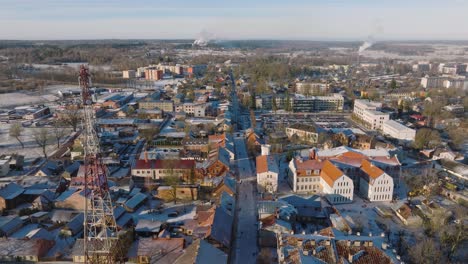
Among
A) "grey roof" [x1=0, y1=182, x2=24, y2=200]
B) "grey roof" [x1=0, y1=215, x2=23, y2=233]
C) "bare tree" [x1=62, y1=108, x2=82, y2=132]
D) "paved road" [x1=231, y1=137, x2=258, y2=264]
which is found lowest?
"paved road" [x1=231, y1=137, x2=258, y2=264]

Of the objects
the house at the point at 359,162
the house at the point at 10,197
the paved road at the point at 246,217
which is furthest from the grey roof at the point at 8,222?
the house at the point at 359,162

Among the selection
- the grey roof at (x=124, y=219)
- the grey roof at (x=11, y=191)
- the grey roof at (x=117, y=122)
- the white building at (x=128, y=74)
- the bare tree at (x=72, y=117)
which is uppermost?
the white building at (x=128, y=74)

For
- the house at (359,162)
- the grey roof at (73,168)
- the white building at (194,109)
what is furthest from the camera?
the white building at (194,109)

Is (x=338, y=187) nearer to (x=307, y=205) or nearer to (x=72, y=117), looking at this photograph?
(x=307, y=205)

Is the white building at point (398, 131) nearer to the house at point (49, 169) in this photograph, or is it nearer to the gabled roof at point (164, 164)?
the gabled roof at point (164, 164)

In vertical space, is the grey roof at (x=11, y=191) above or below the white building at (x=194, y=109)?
below

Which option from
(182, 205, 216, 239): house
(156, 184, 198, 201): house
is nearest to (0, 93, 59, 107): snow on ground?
(156, 184, 198, 201): house

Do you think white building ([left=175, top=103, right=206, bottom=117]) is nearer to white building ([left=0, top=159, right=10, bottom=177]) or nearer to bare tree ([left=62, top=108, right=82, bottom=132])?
bare tree ([left=62, top=108, right=82, bottom=132])
